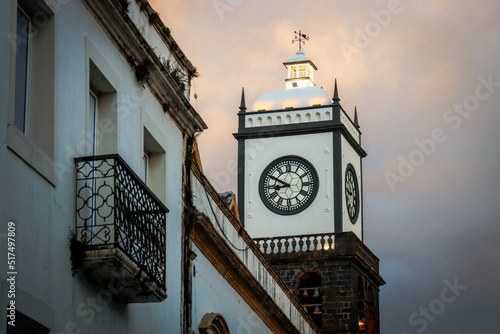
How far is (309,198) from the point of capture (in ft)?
139

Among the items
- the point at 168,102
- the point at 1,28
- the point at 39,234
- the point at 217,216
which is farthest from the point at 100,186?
the point at 217,216

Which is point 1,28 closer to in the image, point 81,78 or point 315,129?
point 81,78

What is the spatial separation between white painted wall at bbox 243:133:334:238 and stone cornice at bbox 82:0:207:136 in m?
23.5

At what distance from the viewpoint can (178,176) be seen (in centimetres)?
1783

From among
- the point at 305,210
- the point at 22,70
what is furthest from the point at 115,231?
the point at 305,210

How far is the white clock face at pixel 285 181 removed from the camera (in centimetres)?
4241

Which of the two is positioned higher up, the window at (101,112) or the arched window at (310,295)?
the arched window at (310,295)

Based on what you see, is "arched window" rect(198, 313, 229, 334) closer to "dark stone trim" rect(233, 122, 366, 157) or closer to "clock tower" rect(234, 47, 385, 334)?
"clock tower" rect(234, 47, 385, 334)

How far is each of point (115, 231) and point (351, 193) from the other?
102 feet

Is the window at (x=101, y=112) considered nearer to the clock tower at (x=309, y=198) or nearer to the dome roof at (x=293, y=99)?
the clock tower at (x=309, y=198)

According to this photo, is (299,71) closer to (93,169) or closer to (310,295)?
(310,295)

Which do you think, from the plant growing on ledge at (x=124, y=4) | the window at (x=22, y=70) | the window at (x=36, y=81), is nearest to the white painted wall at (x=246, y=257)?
the plant growing on ledge at (x=124, y=4)

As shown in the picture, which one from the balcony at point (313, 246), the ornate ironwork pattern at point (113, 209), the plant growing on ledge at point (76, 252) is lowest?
the plant growing on ledge at point (76, 252)

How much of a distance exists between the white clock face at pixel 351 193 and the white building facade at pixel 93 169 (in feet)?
81.6
